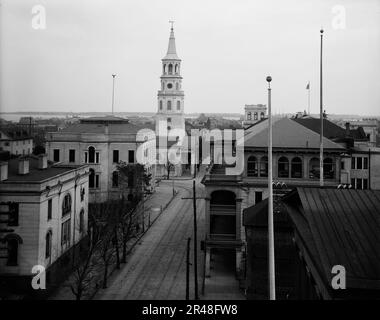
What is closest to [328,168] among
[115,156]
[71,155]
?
[115,156]

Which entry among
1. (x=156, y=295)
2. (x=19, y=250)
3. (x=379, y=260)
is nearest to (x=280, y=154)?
(x=156, y=295)

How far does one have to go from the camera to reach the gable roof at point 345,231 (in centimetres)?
795

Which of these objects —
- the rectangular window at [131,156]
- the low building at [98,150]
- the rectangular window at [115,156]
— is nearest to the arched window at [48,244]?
the low building at [98,150]

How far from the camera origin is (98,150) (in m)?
36.4

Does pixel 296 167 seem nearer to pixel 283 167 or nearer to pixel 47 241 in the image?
pixel 283 167

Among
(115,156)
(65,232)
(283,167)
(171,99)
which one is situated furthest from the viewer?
(171,99)

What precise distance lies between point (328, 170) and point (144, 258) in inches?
395

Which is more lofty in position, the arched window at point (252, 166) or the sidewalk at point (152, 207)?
the arched window at point (252, 166)

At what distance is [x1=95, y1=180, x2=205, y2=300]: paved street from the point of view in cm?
1820

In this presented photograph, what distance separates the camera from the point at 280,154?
22.7 m

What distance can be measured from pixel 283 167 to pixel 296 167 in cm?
61

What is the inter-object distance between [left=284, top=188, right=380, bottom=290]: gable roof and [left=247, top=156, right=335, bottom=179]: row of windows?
10.6 meters

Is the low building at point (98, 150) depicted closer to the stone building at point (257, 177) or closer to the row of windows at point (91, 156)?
the row of windows at point (91, 156)

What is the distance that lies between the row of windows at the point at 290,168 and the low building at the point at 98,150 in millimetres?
14506
